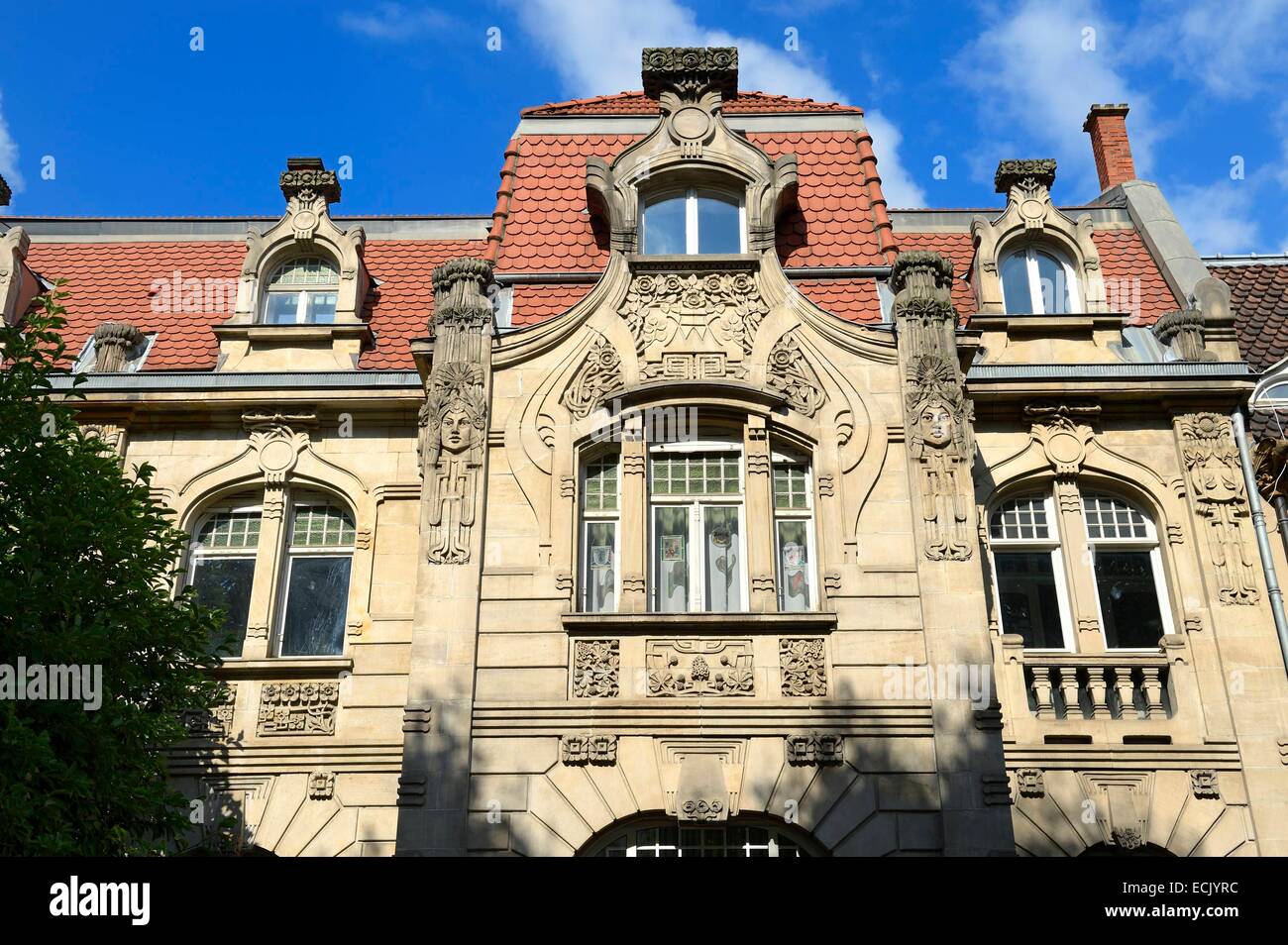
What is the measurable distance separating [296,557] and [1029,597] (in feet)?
32.0

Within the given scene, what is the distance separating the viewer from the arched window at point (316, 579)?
54.9 ft

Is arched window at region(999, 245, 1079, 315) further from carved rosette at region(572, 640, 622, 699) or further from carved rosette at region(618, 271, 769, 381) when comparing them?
carved rosette at region(572, 640, 622, 699)

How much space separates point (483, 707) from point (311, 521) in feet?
16.1

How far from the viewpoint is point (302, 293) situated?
1964 cm

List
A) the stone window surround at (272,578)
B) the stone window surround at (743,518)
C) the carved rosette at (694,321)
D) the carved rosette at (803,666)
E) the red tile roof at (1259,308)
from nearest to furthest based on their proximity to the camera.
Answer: the carved rosette at (803,666) → the stone window surround at (743,518) → the stone window surround at (272,578) → the carved rosette at (694,321) → the red tile roof at (1259,308)

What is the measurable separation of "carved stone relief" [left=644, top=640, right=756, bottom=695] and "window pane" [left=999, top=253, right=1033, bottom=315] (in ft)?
26.0

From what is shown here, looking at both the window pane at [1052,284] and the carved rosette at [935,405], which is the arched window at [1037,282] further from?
the carved rosette at [935,405]

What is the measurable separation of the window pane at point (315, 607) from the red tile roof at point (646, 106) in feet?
27.2

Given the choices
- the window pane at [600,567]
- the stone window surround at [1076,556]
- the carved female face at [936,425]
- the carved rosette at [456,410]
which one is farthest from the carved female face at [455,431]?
the stone window surround at [1076,556]

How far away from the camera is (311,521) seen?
1767cm

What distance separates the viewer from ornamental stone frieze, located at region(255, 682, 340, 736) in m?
15.7

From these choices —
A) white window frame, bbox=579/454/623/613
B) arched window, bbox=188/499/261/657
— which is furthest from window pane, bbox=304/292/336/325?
white window frame, bbox=579/454/623/613
